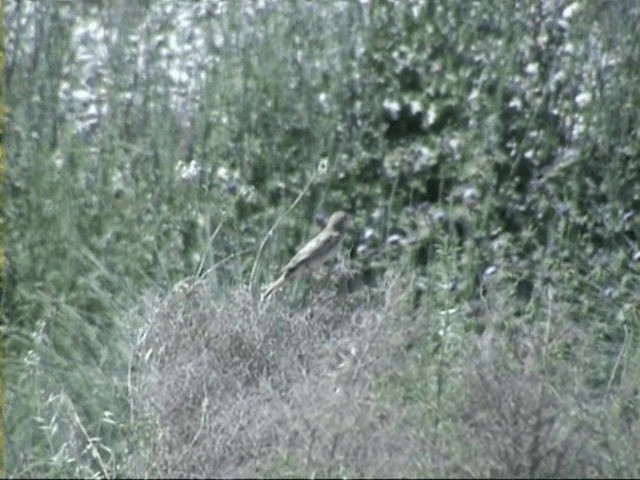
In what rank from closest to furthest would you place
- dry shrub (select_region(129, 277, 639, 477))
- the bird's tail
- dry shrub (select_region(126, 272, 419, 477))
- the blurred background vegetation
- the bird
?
dry shrub (select_region(129, 277, 639, 477)), dry shrub (select_region(126, 272, 419, 477)), the bird's tail, the bird, the blurred background vegetation

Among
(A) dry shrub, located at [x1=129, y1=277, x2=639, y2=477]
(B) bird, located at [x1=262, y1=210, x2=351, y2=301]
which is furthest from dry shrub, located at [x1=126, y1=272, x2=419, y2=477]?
(B) bird, located at [x1=262, y1=210, x2=351, y2=301]

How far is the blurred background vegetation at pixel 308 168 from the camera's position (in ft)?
22.9

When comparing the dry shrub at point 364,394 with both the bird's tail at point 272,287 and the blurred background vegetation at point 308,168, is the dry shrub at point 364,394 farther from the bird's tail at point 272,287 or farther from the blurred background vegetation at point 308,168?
the blurred background vegetation at point 308,168

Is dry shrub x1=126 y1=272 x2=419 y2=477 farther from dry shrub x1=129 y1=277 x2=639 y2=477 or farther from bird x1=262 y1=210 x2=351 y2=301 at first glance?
bird x1=262 y1=210 x2=351 y2=301

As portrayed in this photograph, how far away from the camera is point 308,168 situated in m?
8.00

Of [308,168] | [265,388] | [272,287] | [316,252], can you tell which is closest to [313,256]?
[316,252]

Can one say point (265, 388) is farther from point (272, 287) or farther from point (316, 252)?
point (316, 252)

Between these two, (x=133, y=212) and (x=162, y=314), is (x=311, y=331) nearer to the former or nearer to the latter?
(x=162, y=314)

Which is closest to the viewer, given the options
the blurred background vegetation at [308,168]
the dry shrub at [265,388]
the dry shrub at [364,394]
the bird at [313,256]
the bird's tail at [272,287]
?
the dry shrub at [364,394]

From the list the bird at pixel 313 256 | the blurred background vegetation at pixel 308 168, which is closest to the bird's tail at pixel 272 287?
the bird at pixel 313 256

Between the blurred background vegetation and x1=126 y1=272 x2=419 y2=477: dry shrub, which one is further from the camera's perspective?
the blurred background vegetation

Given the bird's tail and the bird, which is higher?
the bird

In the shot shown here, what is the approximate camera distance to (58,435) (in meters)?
6.45

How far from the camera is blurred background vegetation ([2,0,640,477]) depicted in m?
6.98
